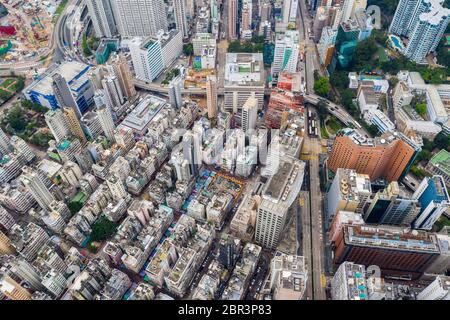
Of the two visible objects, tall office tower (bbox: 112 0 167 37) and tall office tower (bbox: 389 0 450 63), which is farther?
tall office tower (bbox: 112 0 167 37)

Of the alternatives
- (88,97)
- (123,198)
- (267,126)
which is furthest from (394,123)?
(88,97)

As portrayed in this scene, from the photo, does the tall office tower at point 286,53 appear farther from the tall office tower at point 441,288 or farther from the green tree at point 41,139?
the tall office tower at point 441,288

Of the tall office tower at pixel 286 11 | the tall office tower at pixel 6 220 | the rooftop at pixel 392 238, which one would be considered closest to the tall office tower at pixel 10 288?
the tall office tower at pixel 6 220

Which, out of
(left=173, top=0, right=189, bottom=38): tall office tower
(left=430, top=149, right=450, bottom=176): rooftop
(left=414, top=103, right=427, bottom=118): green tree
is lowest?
(left=430, top=149, right=450, bottom=176): rooftop

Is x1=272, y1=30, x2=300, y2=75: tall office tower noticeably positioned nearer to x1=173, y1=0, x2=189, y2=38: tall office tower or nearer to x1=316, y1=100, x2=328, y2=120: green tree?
x1=316, y1=100, x2=328, y2=120: green tree

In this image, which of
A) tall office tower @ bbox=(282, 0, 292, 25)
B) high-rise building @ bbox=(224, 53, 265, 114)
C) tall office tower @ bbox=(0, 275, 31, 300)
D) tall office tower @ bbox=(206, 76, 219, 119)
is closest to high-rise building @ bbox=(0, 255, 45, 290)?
tall office tower @ bbox=(0, 275, 31, 300)

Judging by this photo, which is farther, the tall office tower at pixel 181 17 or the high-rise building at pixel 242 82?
the tall office tower at pixel 181 17
